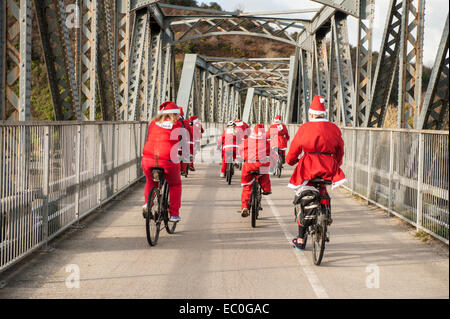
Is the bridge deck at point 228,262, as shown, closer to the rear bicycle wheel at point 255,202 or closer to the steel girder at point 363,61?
the rear bicycle wheel at point 255,202

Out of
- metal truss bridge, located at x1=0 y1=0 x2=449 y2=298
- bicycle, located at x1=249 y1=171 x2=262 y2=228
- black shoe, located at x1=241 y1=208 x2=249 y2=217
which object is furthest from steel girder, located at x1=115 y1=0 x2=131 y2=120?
black shoe, located at x1=241 y1=208 x2=249 y2=217

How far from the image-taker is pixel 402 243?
8.09 meters

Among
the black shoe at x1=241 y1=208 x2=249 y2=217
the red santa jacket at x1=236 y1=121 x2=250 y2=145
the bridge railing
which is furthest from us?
the red santa jacket at x1=236 y1=121 x2=250 y2=145

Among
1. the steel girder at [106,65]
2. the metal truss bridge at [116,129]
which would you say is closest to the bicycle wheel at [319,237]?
the metal truss bridge at [116,129]

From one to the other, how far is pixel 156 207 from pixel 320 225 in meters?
2.28

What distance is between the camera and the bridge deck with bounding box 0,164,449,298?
18.2 feet

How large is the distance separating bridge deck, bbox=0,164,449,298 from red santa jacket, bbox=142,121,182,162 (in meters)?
1.12

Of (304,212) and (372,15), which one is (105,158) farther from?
(372,15)

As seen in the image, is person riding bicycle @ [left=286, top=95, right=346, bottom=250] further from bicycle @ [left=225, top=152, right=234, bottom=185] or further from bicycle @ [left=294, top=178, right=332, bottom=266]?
bicycle @ [left=225, top=152, right=234, bottom=185]

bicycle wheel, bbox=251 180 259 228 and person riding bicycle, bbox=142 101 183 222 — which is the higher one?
person riding bicycle, bbox=142 101 183 222

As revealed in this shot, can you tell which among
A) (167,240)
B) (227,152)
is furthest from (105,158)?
(227,152)

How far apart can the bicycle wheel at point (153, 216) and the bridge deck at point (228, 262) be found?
0.41 ft
